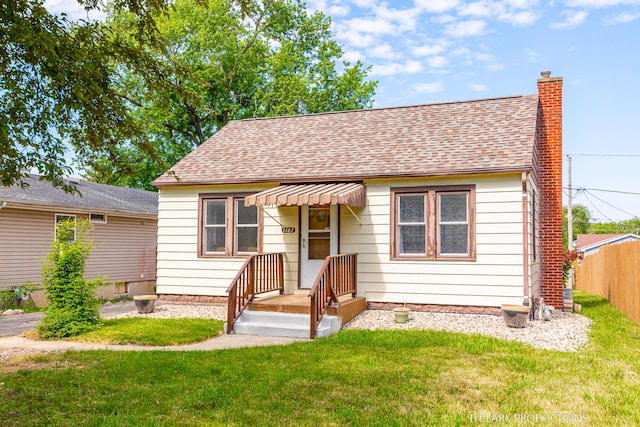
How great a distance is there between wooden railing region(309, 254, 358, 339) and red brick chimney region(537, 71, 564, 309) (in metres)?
4.76

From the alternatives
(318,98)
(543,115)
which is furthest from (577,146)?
(543,115)

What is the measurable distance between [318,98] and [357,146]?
50.1ft

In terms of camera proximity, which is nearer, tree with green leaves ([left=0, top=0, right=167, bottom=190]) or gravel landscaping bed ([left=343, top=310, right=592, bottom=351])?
tree with green leaves ([left=0, top=0, right=167, bottom=190])

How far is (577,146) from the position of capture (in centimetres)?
3609

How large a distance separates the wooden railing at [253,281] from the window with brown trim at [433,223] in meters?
2.61

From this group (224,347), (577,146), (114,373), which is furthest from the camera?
(577,146)

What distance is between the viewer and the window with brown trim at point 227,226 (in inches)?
481

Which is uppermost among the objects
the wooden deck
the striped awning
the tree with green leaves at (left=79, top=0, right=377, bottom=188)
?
the tree with green leaves at (left=79, top=0, right=377, bottom=188)

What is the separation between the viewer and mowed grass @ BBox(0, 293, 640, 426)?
4.88 m

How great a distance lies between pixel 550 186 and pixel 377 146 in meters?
4.31

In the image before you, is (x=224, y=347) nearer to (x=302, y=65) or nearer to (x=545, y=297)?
(x=545, y=297)

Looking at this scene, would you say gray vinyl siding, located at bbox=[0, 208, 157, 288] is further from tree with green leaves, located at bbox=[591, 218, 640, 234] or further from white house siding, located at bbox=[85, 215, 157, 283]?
tree with green leaves, located at bbox=[591, 218, 640, 234]

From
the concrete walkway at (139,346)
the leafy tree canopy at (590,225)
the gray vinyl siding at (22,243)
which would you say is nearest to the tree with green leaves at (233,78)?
the gray vinyl siding at (22,243)

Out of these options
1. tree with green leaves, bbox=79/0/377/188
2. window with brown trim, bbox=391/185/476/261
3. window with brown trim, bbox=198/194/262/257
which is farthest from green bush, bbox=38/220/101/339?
tree with green leaves, bbox=79/0/377/188
